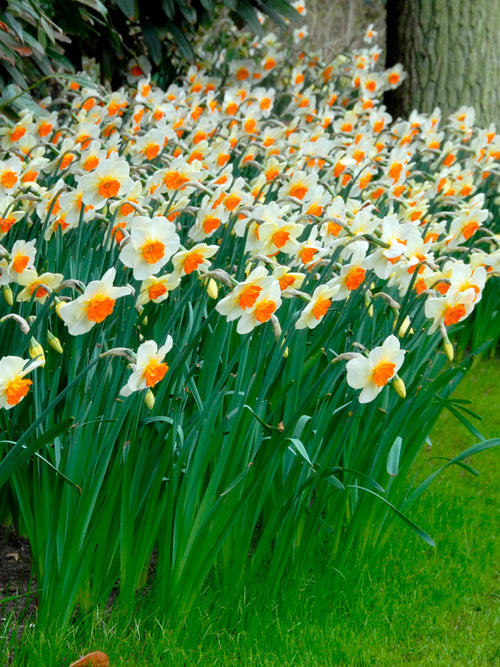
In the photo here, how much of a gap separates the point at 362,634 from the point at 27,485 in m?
0.89

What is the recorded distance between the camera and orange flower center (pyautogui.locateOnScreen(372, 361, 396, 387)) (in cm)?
179

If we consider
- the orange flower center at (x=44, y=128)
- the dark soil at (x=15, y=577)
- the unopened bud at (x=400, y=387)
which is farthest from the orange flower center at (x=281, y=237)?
the orange flower center at (x=44, y=128)

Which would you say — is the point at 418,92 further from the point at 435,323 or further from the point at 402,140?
the point at 435,323

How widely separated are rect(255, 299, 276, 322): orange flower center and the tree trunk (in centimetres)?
433

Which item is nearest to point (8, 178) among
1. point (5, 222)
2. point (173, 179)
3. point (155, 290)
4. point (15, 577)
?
point (5, 222)

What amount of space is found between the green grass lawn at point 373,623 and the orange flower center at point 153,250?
81 centimetres

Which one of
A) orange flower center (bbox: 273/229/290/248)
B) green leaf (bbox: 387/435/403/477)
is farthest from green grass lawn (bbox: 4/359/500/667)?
orange flower center (bbox: 273/229/290/248)

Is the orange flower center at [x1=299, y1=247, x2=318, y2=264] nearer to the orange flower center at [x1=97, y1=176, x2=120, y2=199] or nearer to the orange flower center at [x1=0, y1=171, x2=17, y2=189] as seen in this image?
the orange flower center at [x1=97, y1=176, x2=120, y2=199]

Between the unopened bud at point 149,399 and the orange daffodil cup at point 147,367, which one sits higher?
the orange daffodil cup at point 147,367

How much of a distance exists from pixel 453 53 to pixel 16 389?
4908mm

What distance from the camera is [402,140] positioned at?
13.6 feet

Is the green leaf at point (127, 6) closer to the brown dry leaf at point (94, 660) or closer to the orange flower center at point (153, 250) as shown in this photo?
the orange flower center at point (153, 250)

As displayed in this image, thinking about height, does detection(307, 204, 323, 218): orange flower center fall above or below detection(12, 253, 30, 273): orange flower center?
above

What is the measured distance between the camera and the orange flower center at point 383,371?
70.4 inches
